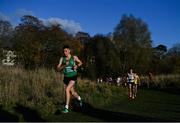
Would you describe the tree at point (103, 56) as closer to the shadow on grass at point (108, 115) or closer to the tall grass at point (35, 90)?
the tall grass at point (35, 90)

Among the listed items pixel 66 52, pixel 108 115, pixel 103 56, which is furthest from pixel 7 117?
pixel 103 56

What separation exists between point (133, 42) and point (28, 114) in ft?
279

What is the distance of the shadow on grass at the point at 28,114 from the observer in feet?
38.5

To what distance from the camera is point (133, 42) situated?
96.6 m

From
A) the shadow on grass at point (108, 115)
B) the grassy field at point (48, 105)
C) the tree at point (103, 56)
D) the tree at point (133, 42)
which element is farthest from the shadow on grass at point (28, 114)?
the tree at point (133, 42)

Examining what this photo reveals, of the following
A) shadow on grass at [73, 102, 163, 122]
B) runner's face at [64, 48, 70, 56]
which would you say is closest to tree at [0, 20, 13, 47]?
shadow on grass at [73, 102, 163, 122]

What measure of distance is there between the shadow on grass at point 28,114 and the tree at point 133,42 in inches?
3213

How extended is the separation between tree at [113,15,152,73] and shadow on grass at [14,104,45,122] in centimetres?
8162

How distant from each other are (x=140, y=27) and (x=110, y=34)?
8.45m

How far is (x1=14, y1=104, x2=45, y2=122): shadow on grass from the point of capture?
11.7 meters

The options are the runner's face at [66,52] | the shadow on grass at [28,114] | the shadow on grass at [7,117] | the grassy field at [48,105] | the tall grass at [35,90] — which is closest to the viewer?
the shadow on grass at [7,117]

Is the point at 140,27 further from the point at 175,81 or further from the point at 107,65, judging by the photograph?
the point at 175,81

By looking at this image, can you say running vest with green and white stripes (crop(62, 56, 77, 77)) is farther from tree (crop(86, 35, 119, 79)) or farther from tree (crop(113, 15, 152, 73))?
tree (crop(113, 15, 152, 73))

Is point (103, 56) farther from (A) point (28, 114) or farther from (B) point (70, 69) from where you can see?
(A) point (28, 114)
